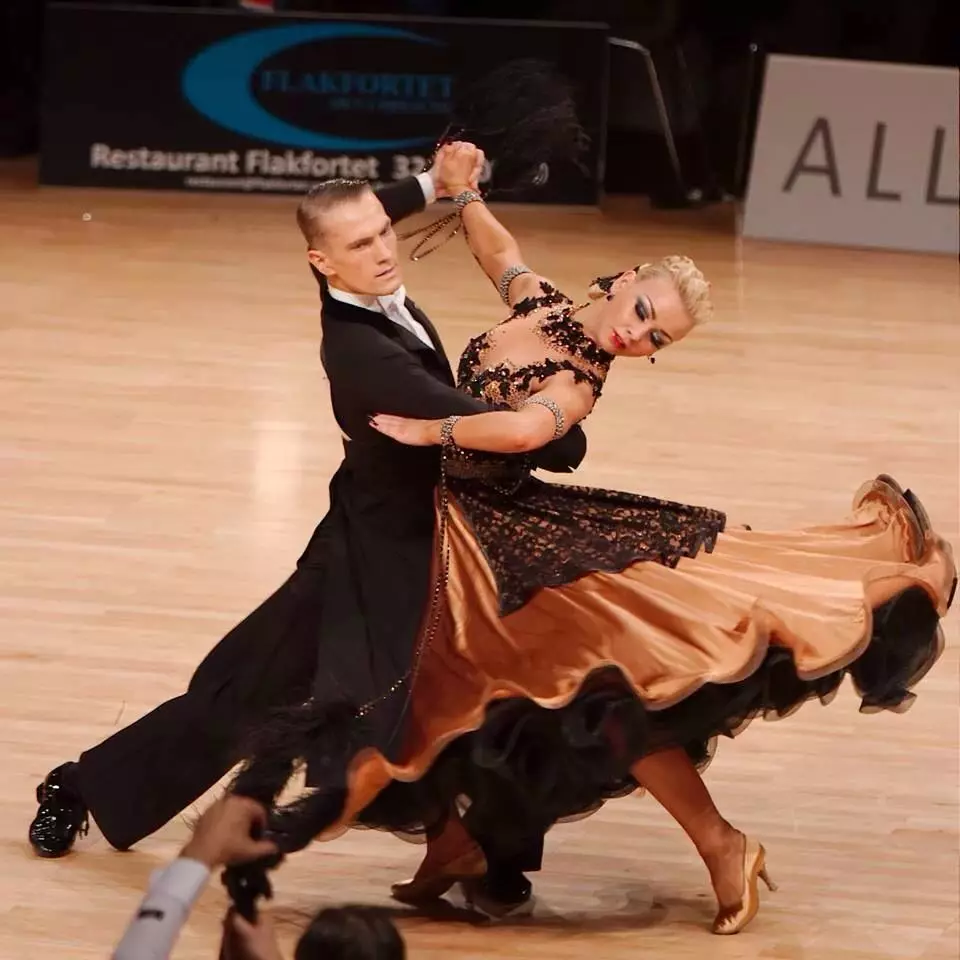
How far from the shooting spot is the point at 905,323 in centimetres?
793

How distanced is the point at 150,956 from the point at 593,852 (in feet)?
5.76

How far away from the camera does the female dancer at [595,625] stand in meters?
3.23

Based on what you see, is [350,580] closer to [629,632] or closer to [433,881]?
[629,632]

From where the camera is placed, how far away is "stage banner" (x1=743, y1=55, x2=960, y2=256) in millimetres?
8906

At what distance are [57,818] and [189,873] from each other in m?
1.44

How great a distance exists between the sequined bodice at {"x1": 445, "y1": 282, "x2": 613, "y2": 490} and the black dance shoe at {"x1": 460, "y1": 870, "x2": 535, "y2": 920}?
804mm

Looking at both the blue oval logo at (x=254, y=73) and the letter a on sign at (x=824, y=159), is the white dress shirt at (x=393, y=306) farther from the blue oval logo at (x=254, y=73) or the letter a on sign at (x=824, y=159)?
the blue oval logo at (x=254, y=73)

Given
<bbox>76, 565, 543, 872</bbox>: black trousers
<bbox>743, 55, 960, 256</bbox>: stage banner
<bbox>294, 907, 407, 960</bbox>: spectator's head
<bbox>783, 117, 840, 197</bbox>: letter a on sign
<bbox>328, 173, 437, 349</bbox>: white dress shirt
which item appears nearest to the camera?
<bbox>294, 907, 407, 960</bbox>: spectator's head

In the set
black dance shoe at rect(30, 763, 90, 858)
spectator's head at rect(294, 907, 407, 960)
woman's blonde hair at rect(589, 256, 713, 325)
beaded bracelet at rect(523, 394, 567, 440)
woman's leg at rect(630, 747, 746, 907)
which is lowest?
black dance shoe at rect(30, 763, 90, 858)

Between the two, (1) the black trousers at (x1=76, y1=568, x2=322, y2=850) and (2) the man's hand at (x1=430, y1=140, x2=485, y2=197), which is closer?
(1) the black trousers at (x1=76, y1=568, x2=322, y2=850)

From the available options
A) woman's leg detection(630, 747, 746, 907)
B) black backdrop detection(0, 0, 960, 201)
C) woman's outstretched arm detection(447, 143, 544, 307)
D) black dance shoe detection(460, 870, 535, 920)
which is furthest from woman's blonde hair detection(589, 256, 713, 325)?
black backdrop detection(0, 0, 960, 201)

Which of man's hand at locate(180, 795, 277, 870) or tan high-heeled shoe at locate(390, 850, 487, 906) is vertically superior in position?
man's hand at locate(180, 795, 277, 870)

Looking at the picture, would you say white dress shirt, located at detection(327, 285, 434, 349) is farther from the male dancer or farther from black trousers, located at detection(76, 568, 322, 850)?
black trousers, located at detection(76, 568, 322, 850)

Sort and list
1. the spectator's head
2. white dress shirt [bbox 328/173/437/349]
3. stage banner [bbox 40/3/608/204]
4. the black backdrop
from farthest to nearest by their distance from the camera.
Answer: the black backdrop → stage banner [bbox 40/3/608/204] → white dress shirt [bbox 328/173/437/349] → the spectator's head
